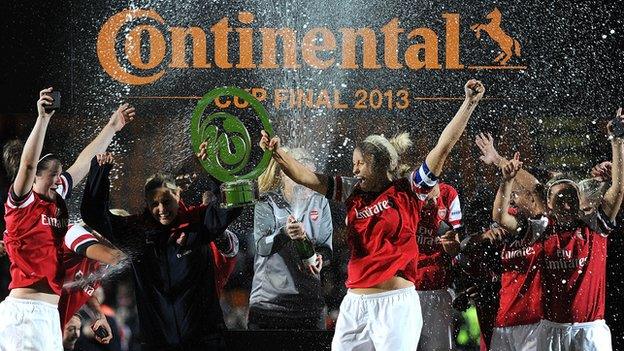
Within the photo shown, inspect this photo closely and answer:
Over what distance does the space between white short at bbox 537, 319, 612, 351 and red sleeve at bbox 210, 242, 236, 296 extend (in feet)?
5.89

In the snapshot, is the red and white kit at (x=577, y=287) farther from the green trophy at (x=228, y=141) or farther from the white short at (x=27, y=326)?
the white short at (x=27, y=326)

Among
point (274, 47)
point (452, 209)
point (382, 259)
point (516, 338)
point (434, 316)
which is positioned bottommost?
point (516, 338)

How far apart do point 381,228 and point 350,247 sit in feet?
0.79

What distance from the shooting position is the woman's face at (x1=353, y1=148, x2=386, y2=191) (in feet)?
15.4

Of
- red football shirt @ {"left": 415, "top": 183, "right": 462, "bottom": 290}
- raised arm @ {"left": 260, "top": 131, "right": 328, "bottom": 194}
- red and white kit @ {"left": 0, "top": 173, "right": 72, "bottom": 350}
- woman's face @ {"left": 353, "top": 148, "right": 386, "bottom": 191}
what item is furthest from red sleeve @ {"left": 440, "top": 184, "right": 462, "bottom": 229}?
red and white kit @ {"left": 0, "top": 173, "right": 72, "bottom": 350}

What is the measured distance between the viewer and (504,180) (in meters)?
4.78

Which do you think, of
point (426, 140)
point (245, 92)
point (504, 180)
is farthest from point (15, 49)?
point (504, 180)

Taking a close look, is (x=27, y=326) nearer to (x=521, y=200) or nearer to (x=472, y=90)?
(x=472, y=90)

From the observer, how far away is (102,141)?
17.0 ft

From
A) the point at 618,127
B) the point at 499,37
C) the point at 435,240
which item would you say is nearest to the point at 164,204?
the point at 435,240

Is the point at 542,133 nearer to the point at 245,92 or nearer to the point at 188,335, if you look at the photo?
the point at 245,92

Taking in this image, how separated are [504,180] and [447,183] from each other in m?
0.50

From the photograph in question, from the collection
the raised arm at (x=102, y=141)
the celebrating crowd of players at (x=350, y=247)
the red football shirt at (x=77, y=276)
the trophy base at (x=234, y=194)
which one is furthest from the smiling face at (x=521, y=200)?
the red football shirt at (x=77, y=276)

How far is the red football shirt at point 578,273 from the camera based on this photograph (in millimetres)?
4711
